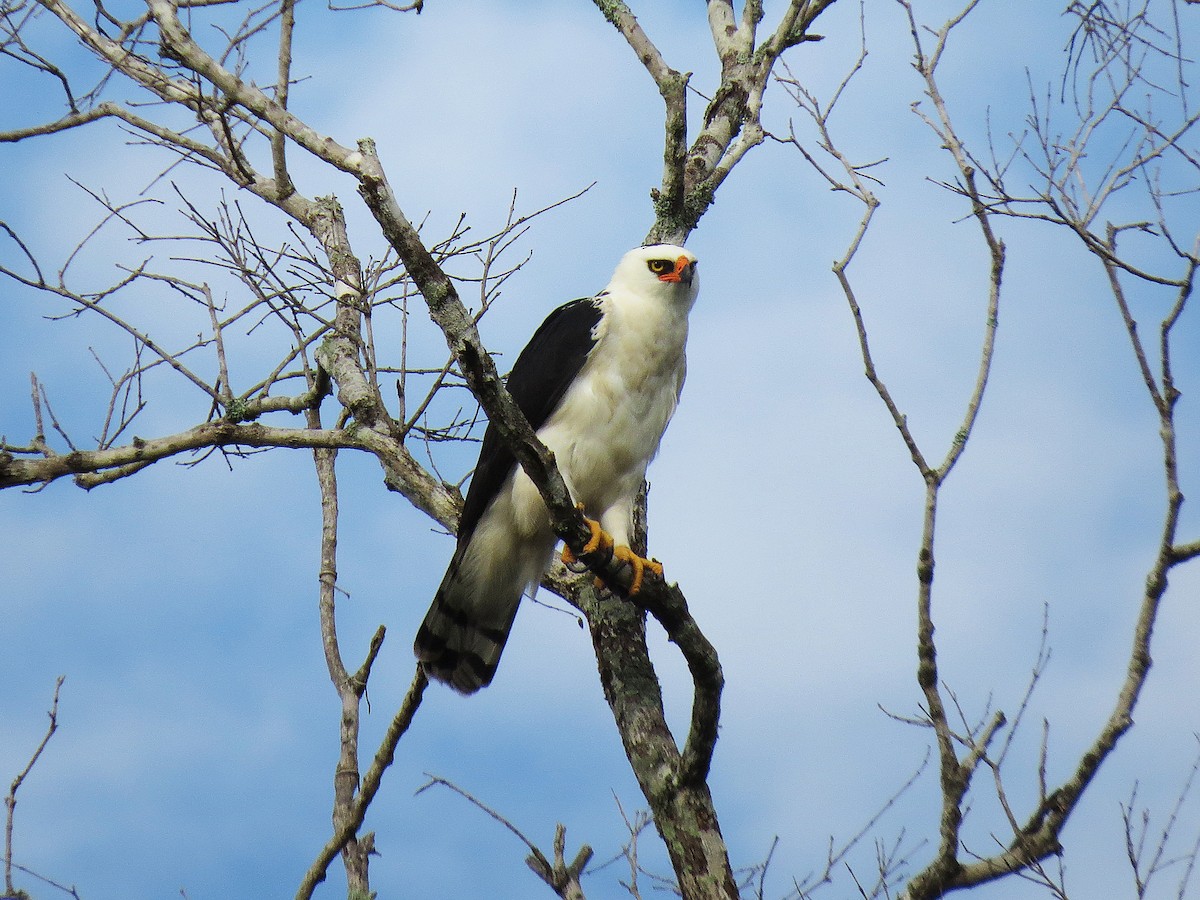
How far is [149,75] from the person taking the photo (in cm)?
615

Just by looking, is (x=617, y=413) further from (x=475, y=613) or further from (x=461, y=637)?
(x=461, y=637)

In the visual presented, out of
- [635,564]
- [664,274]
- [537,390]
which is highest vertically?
[664,274]

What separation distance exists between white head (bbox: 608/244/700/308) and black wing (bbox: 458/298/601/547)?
0.24 meters

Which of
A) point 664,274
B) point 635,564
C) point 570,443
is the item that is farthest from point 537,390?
point 635,564

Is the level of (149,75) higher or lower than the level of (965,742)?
higher

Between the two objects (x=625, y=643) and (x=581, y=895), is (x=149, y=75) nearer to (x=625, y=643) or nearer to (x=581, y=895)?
(x=625, y=643)

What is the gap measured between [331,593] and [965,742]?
9.77 feet

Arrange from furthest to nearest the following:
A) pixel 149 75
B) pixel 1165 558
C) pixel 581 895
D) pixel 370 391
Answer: pixel 149 75, pixel 370 391, pixel 581 895, pixel 1165 558

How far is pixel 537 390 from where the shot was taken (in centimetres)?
461

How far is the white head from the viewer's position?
4.84m

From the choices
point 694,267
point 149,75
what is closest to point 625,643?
point 694,267

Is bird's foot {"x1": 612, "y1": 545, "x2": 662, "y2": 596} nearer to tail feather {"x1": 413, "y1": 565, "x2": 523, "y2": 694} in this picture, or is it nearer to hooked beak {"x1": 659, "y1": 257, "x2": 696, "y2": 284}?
tail feather {"x1": 413, "y1": 565, "x2": 523, "y2": 694}

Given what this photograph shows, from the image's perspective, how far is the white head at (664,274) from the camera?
15.9 ft

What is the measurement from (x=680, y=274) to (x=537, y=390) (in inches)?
29.8
